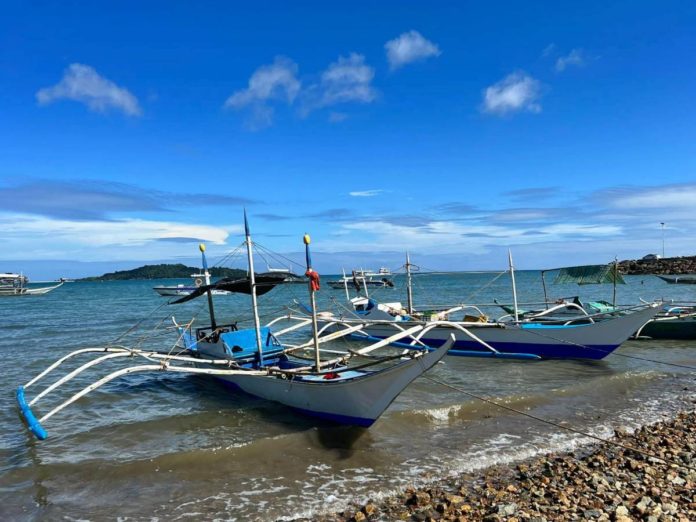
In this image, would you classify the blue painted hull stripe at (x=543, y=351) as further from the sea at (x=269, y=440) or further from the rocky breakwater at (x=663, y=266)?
the rocky breakwater at (x=663, y=266)

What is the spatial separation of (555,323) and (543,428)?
9.71 meters

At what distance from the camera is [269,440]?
934 cm

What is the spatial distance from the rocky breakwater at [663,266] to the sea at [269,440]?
73459mm

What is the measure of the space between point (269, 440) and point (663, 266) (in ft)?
309

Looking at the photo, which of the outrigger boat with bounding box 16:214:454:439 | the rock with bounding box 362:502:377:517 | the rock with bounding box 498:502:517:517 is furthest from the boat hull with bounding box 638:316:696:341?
the rock with bounding box 362:502:377:517

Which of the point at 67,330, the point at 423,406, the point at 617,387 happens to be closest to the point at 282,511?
the point at 423,406

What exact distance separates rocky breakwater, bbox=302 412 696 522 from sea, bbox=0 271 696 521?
54cm

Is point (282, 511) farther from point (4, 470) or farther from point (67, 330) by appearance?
point (67, 330)

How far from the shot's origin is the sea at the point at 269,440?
739 cm

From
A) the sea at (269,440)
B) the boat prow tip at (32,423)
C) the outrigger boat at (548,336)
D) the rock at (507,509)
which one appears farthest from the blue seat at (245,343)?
the rock at (507,509)

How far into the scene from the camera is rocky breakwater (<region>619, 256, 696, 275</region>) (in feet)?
254

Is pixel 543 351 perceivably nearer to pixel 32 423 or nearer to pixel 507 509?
pixel 507 509

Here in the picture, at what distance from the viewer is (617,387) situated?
12.9 m

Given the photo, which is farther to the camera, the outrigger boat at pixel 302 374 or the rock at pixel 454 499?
the outrigger boat at pixel 302 374
